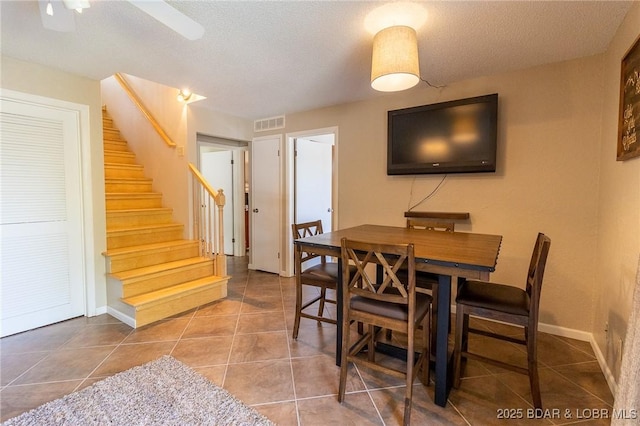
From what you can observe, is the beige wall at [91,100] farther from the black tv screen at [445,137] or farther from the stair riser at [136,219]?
the black tv screen at [445,137]

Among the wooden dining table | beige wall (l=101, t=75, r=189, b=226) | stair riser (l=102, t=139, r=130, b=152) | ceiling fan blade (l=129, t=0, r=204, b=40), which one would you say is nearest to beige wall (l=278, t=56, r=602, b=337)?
the wooden dining table

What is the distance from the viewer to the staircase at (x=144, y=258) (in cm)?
293

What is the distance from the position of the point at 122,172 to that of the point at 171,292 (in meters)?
2.18

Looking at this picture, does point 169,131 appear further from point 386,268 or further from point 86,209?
point 386,268

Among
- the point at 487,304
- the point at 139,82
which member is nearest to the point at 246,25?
the point at 487,304

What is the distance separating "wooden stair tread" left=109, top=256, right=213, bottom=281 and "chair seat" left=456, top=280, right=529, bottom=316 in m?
2.78

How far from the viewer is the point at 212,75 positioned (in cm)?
285

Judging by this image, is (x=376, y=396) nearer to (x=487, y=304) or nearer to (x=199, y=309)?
(x=487, y=304)

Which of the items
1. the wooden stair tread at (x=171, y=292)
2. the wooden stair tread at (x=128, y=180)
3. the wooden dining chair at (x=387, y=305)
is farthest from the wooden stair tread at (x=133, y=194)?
the wooden dining chair at (x=387, y=305)

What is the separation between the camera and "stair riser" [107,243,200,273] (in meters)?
3.10

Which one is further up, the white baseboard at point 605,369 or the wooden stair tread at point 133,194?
the wooden stair tread at point 133,194

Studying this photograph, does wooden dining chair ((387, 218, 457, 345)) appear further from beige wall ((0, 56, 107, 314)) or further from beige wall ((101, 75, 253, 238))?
beige wall ((0, 56, 107, 314))

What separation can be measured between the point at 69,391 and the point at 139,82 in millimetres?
4020

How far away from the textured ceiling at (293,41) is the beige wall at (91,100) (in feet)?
0.32
